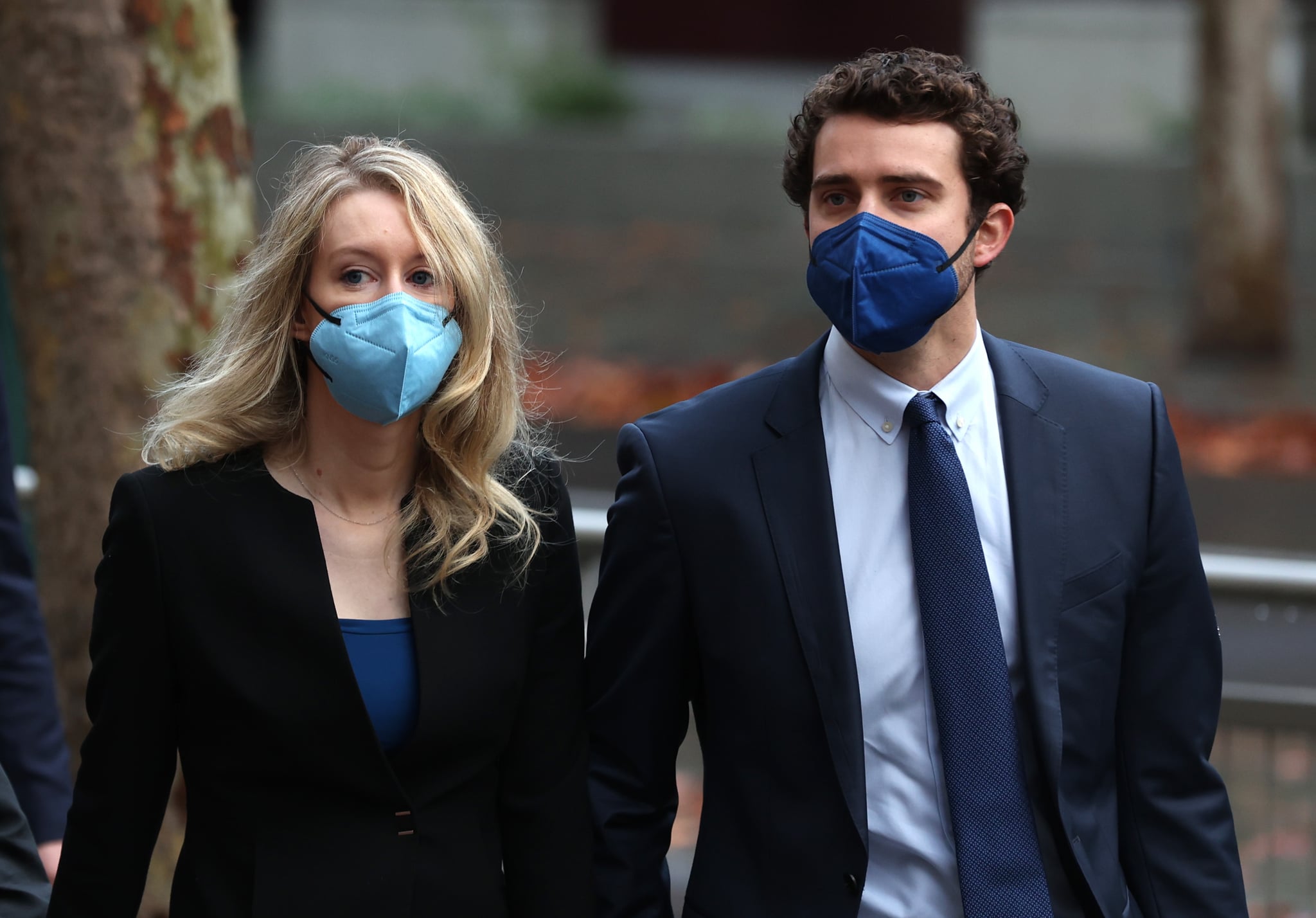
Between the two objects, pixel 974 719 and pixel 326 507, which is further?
pixel 326 507

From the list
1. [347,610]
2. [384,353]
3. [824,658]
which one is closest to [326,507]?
[347,610]

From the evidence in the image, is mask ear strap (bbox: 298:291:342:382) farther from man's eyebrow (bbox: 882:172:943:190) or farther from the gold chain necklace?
man's eyebrow (bbox: 882:172:943:190)

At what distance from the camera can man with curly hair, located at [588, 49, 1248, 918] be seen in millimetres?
2699

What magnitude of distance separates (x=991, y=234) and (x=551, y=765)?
1285mm

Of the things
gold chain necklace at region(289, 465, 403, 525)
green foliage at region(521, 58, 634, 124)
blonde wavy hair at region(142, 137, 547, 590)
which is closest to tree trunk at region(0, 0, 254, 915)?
blonde wavy hair at region(142, 137, 547, 590)

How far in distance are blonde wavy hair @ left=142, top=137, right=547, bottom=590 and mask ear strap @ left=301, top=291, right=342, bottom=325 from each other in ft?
0.10

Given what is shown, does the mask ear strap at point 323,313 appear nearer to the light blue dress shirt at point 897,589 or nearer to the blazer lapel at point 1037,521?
the light blue dress shirt at point 897,589

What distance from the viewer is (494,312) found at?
288cm

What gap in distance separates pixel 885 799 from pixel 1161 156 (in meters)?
12.5

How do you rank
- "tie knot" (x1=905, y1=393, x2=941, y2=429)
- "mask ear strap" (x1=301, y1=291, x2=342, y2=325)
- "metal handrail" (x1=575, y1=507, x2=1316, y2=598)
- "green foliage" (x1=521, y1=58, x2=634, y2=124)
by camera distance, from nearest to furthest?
"mask ear strap" (x1=301, y1=291, x2=342, y2=325), "tie knot" (x1=905, y1=393, x2=941, y2=429), "metal handrail" (x1=575, y1=507, x2=1316, y2=598), "green foliage" (x1=521, y1=58, x2=634, y2=124)

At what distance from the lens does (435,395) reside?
9.30 ft

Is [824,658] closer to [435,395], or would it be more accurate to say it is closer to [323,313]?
[435,395]

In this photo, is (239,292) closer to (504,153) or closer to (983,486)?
(983,486)

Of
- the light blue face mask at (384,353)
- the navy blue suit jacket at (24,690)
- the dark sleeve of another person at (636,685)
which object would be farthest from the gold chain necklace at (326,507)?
the navy blue suit jacket at (24,690)
